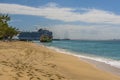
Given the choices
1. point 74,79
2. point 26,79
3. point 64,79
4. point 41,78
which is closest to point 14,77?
point 26,79

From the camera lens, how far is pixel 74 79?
1116cm

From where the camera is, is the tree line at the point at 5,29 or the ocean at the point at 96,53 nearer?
the ocean at the point at 96,53

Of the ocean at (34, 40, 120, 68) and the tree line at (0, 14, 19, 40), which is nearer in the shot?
the ocean at (34, 40, 120, 68)

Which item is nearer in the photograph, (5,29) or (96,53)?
(96,53)

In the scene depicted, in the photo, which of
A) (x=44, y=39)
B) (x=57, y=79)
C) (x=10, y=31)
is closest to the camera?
(x=57, y=79)

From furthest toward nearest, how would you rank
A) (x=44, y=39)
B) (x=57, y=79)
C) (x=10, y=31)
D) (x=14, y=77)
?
(x=44, y=39)
(x=10, y=31)
(x=57, y=79)
(x=14, y=77)

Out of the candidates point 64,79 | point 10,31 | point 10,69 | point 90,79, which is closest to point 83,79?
point 90,79

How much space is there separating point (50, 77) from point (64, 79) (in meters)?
Result: 0.54

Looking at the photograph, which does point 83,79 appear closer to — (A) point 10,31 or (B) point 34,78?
(B) point 34,78

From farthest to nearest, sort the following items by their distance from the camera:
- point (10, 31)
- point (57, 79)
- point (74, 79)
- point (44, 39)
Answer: point (44, 39), point (10, 31), point (74, 79), point (57, 79)

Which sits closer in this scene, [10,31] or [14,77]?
[14,77]

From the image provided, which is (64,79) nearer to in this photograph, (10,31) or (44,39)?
(10,31)

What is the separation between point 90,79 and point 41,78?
2604 millimetres

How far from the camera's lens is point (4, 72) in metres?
9.94
